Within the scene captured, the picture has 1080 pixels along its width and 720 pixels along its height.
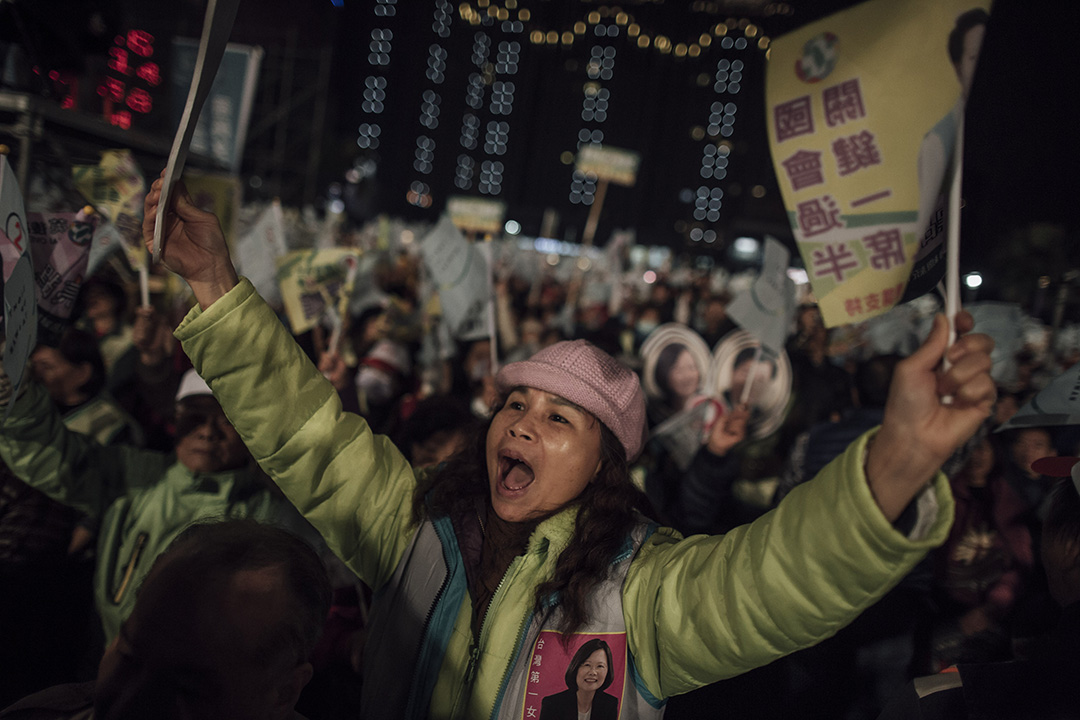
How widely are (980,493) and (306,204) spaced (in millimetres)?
16929

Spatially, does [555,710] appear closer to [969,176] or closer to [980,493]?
[969,176]

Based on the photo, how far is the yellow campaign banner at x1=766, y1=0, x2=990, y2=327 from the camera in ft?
3.56

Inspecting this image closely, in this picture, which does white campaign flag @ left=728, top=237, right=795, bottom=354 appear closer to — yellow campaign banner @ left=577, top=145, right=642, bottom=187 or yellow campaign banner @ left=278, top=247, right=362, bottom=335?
yellow campaign banner @ left=278, top=247, right=362, bottom=335

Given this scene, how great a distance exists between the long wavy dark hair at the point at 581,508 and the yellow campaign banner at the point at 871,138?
0.64m

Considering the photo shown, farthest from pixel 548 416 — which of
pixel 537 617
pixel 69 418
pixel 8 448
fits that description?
pixel 69 418

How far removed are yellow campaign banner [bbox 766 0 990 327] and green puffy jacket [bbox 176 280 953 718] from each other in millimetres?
391

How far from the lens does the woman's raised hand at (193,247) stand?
1321 millimetres

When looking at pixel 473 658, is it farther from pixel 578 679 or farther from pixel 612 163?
pixel 612 163

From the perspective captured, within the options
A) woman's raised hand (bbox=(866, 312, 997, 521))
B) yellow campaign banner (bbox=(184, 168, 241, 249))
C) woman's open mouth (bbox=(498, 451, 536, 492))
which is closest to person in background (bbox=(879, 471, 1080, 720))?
woman's raised hand (bbox=(866, 312, 997, 521))

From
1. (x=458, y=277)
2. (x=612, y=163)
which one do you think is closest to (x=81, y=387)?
(x=458, y=277)

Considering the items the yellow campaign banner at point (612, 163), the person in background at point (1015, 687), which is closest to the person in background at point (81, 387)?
the person in background at point (1015, 687)

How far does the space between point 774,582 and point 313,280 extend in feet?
10.8

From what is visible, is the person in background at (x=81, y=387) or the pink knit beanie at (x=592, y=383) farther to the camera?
the person in background at (x=81, y=387)

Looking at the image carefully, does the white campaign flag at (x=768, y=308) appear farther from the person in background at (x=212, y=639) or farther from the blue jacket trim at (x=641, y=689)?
the person in background at (x=212, y=639)
